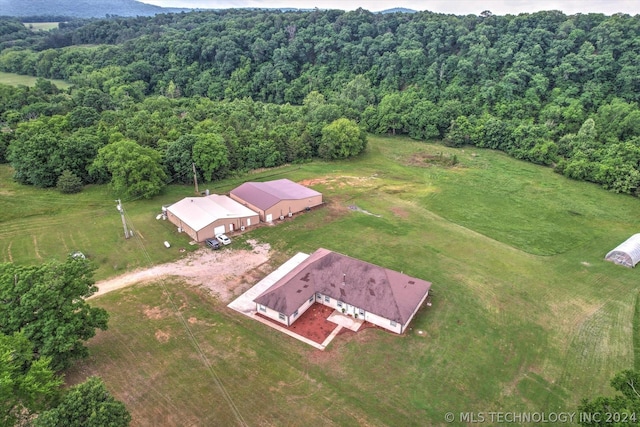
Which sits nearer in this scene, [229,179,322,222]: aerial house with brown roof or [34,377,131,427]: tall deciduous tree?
[34,377,131,427]: tall deciduous tree

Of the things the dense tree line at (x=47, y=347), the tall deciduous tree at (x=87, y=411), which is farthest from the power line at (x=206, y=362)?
the tall deciduous tree at (x=87, y=411)

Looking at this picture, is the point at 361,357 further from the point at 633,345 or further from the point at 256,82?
the point at 256,82

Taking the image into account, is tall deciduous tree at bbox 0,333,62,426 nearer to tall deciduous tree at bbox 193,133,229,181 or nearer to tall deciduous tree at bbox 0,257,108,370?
tall deciduous tree at bbox 0,257,108,370

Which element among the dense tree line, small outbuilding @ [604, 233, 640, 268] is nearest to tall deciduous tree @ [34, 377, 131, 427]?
the dense tree line

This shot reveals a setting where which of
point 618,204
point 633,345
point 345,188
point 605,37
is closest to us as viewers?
point 633,345

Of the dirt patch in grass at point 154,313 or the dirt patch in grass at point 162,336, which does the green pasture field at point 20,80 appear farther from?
the dirt patch in grass at point 162,336

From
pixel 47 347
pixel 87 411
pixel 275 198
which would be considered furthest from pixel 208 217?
pixel 87 411

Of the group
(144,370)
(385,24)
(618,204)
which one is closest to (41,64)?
(385,24)
